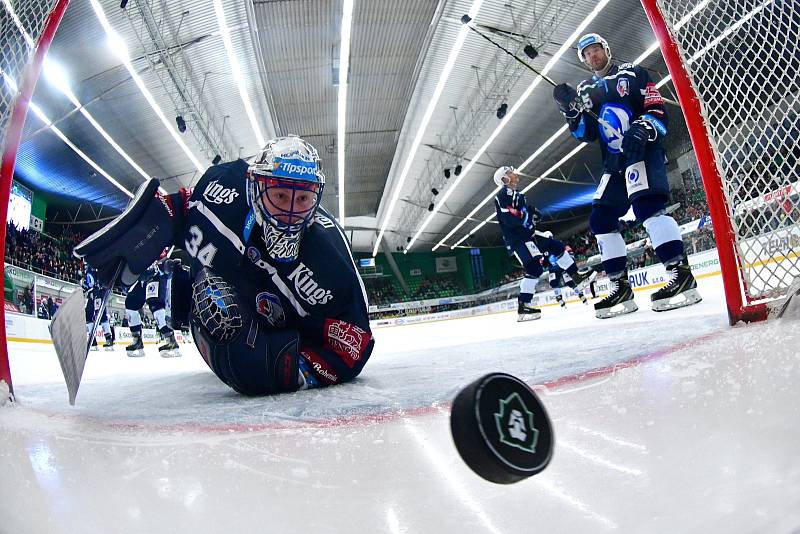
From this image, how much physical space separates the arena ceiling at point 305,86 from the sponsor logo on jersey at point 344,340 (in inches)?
292

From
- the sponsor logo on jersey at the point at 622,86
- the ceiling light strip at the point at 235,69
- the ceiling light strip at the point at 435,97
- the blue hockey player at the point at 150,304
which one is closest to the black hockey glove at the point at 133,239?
the sponsor logo on jersey at the point at 622,86

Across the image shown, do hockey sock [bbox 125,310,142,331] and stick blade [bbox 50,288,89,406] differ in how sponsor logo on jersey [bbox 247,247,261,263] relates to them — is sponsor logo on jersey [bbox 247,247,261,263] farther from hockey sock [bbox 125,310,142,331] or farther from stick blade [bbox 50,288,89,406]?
hockey sock [bbox 125,310,142,331]

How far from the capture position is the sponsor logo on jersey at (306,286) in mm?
1614

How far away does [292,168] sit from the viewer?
1.43 metres

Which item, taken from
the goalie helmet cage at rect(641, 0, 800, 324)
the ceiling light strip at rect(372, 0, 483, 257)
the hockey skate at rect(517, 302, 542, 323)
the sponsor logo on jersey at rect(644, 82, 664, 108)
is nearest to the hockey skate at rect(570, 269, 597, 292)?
the hockey skate at rect(517, 302, 542, 323)

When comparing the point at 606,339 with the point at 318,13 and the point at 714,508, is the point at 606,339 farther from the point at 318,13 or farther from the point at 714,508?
the point at 318,13

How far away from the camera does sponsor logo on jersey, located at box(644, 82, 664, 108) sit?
2.49 m

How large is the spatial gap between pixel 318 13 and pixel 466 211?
12813 millimetres

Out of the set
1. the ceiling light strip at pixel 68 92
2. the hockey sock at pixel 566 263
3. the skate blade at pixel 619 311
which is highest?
the ceiling light strip at pixel 68 92

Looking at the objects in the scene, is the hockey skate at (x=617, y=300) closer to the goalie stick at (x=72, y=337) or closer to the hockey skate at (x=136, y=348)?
the goalie stick at (x=72, y=337)

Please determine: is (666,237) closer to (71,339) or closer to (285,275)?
(285,275)

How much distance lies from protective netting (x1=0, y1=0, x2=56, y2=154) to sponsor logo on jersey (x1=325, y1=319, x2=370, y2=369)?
3.68 ft

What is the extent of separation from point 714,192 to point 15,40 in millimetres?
2365

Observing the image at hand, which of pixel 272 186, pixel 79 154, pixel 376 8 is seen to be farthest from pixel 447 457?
pixel 79 154
